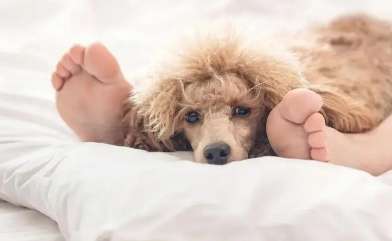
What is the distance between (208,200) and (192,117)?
0.26 m

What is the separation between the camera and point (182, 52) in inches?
40.3

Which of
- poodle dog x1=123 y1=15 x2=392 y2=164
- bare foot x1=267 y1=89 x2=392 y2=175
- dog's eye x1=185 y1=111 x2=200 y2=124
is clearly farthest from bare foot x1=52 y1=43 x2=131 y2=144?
bare foot x1=267 y1=89 x2=392 y2=175

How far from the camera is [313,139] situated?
91cm

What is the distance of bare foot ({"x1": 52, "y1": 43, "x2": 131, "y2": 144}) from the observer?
1062mm

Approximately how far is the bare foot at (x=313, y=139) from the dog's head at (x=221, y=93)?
4 centimetres

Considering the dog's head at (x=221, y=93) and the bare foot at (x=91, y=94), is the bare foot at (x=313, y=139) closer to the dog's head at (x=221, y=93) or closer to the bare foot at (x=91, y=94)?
the dog's head at (x=221, y=93)

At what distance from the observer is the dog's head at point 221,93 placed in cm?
97

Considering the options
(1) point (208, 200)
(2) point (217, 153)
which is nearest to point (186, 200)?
(1) point (208, 200)

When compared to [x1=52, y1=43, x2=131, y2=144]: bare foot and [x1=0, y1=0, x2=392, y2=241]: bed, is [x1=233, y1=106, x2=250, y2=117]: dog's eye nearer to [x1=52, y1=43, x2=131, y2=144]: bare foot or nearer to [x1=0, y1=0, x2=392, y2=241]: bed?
[x1=0, y1=0, x2=392, y2=241]: bed

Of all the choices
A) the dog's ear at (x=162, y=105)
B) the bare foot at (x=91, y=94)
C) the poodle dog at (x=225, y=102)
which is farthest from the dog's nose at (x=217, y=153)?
→ the bare foot at (x=91, y=94)

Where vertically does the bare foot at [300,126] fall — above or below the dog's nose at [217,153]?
above

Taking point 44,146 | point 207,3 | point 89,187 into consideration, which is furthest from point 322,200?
point 207,3

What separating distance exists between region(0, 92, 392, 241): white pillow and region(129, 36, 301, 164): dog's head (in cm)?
9

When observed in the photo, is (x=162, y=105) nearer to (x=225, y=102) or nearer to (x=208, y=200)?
(x=225, y=102)
